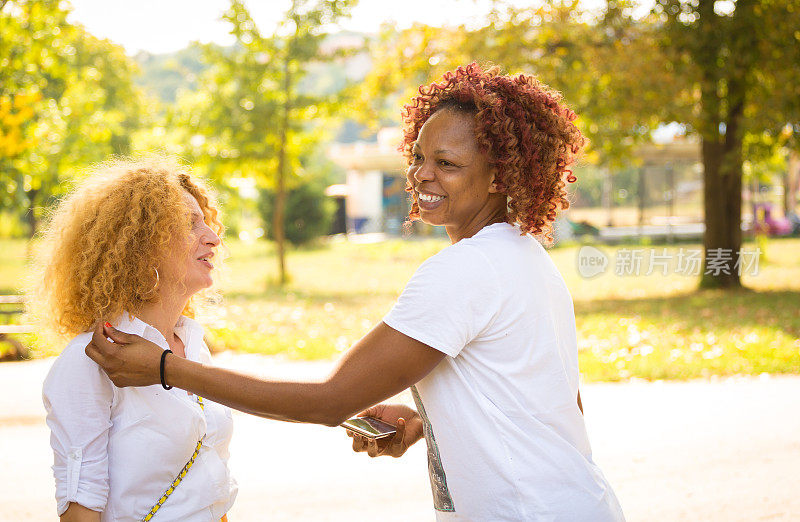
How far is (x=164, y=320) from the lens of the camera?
248cm

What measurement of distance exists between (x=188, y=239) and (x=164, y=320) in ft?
0.82

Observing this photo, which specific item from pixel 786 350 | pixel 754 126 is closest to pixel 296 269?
pixel 754 126

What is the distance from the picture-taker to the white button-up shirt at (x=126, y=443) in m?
2.20

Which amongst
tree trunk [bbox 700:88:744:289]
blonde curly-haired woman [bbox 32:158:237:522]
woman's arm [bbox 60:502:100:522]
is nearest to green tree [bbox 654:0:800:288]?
tree trunk [bbox 700:88:744:289]

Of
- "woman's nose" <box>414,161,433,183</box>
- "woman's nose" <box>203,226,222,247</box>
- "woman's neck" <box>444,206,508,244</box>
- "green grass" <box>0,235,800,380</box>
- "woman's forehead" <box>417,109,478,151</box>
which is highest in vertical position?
"woman's forehead" <box>417,109,478,151</box>

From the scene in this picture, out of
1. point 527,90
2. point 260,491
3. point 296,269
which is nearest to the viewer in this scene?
point 527,90

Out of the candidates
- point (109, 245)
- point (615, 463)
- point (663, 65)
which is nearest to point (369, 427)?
point (109, 245)

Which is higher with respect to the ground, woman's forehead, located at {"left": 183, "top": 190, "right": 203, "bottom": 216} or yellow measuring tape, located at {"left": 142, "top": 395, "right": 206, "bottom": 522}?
woman's forehead, located at {"left": 183, "top": 190, "right": 203, "bottom": 216}

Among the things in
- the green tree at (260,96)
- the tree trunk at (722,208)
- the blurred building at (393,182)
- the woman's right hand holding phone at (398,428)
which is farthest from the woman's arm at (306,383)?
the blurred building at (393,182)

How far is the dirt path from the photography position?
16.6 ft

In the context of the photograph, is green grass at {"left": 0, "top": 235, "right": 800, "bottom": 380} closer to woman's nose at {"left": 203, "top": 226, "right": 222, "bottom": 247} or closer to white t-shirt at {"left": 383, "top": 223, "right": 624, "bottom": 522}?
woman's nose at {"left": 203, "top": 226, "right": 222, "bottom": 247}

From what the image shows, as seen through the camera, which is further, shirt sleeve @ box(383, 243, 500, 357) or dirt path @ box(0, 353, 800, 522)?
dirt path @ box(0, 353, 800, 522)

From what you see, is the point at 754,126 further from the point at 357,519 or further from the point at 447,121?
the point at 447,121

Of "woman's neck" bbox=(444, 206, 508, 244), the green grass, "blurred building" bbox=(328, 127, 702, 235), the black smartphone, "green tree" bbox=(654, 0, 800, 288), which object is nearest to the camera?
"woman's neck" bbox=(444, 206, 508, 244)
